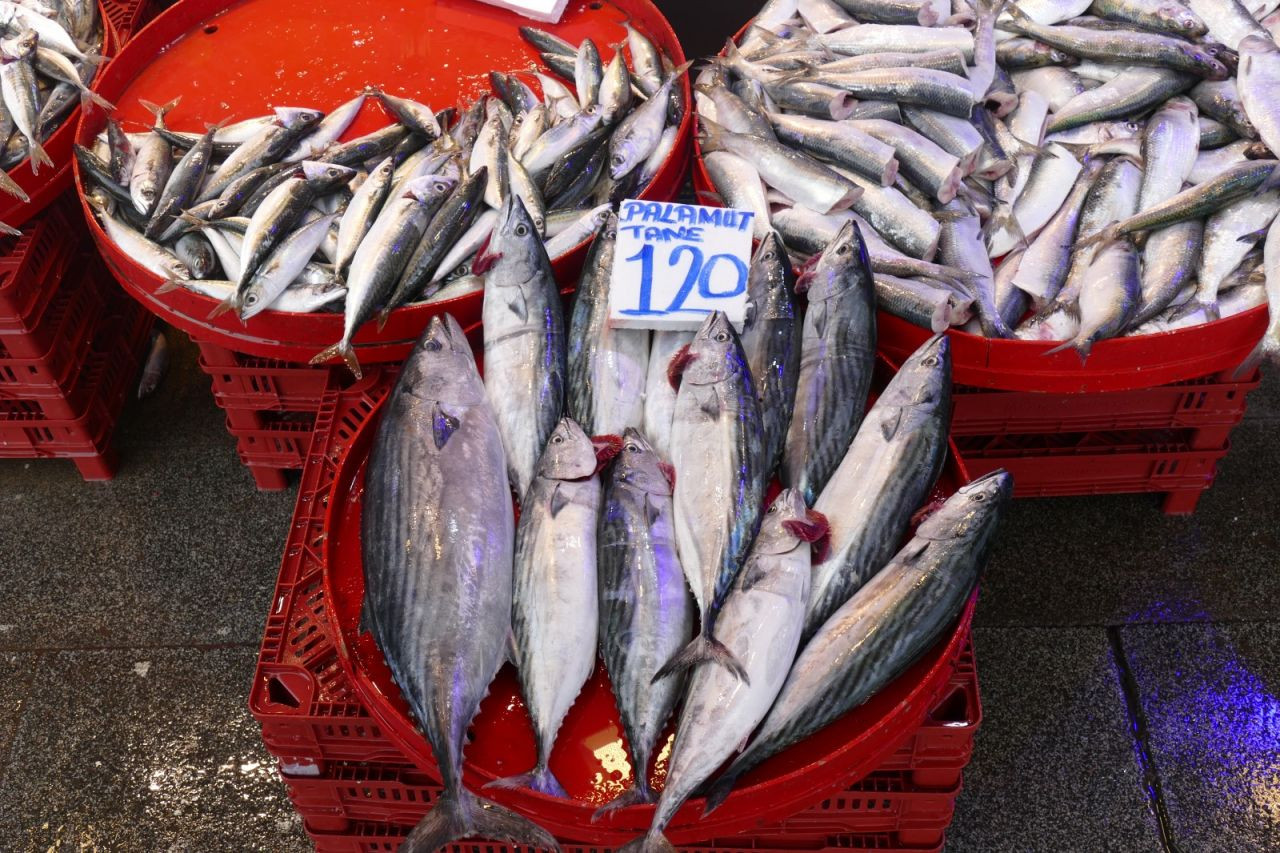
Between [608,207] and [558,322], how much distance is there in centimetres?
42

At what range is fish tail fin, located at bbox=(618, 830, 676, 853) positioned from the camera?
1.71 metres

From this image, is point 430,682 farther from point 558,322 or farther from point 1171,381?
point 1171,381

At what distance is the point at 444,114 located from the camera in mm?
3094

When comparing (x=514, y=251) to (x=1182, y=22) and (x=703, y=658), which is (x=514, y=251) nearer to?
(x=703, y=658)

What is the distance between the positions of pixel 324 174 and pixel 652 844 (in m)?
2.06

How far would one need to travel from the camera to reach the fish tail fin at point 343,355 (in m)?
2.45

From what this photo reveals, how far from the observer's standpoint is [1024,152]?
9.63 feet

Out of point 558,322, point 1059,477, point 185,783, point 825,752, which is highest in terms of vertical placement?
point 558,322

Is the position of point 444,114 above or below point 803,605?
above

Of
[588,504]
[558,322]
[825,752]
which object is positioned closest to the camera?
[825,752]

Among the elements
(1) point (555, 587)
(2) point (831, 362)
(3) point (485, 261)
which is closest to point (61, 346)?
(3) point (485, 261)

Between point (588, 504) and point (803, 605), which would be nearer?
point (803, 605)

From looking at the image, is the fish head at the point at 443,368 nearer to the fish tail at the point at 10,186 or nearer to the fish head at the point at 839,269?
the fish head at the point at 839,269

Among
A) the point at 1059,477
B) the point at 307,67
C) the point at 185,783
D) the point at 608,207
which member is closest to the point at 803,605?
the point at 608,207
